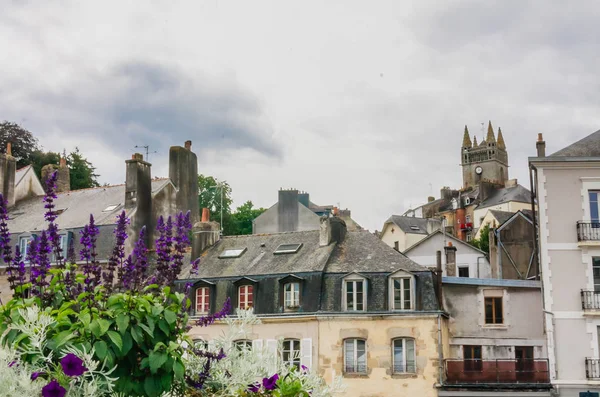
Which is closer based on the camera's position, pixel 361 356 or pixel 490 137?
pixel 361 356

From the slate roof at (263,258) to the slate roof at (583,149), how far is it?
366 inches

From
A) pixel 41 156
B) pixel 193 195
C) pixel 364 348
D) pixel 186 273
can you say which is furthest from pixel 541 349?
pixel 41 156

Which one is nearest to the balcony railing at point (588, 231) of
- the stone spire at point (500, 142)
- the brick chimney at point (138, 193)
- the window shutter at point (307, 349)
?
the window shutter at point (307, 349)

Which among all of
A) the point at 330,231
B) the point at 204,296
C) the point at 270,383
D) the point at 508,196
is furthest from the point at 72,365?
the point at 508,196

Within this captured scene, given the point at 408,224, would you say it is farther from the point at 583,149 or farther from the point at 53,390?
the point at 53,390

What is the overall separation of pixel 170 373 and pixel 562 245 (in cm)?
2259

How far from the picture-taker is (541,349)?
2888 cm

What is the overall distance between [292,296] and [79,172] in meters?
29.4

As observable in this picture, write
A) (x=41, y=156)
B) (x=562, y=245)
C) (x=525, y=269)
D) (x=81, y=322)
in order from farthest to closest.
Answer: (x=41, y=156) → (x=525, y=269) → (x=562, y=245) → (x=81, y=322)

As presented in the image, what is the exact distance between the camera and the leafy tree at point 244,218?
6306 cm

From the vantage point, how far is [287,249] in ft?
104

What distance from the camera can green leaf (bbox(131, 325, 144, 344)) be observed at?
6.52m

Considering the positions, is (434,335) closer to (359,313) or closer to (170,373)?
(359,313)

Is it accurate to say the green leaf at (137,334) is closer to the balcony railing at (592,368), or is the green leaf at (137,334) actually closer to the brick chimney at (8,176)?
the balcony railing at (592,368)
